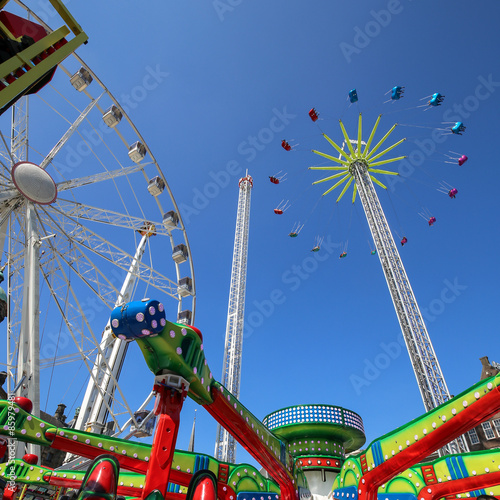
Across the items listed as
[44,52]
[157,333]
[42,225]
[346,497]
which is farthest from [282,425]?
[42,225]

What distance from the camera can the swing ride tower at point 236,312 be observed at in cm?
2591

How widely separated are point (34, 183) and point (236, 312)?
942 inches

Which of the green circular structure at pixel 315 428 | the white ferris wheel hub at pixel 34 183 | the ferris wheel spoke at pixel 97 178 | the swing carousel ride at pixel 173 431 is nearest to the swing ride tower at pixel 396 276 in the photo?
the swing carousel ride at pixel 173 431

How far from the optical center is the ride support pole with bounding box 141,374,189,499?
4.05 m

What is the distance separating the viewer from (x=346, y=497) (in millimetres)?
6883

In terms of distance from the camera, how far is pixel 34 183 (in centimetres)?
1247

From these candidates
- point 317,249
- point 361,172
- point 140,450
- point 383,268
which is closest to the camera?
point 140,450

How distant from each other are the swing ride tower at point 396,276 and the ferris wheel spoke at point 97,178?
11.2 metres

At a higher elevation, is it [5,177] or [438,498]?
[5,177]

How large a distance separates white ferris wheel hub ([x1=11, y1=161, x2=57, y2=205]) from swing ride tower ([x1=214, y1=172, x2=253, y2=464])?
65.6 ft

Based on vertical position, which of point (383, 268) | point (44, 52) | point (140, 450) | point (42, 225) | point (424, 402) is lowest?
point (140, 450)

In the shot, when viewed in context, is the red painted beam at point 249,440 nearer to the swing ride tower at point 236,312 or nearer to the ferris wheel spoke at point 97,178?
the ferris wheel spoke at point 97,178

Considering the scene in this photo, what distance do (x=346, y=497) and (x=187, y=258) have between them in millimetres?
11583

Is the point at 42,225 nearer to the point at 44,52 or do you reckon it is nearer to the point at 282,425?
the point at 282,425
